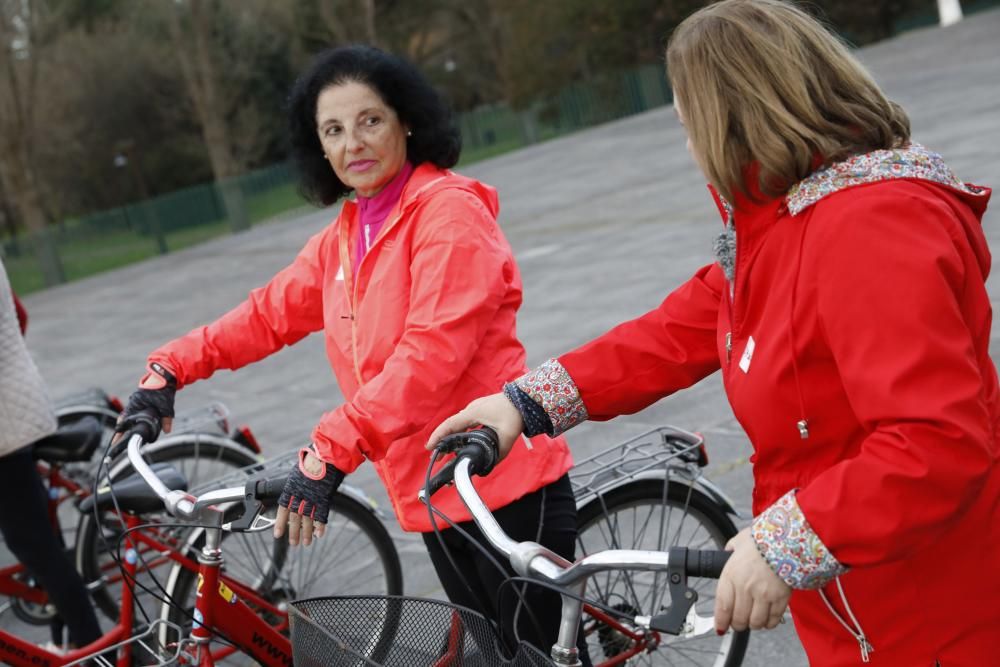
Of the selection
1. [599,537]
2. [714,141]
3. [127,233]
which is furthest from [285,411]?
[127,233]

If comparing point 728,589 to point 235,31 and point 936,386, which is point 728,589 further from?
point 235,31

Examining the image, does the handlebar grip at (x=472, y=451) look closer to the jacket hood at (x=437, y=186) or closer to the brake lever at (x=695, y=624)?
the brake lever at (x=695, y=624)

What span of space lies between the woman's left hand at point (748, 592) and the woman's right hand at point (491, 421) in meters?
0.62

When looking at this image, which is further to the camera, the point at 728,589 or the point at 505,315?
the point at 505,315

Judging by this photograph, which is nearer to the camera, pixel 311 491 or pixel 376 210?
pixel 311 491

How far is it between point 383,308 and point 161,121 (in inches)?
1327

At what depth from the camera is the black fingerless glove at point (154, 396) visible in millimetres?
3139

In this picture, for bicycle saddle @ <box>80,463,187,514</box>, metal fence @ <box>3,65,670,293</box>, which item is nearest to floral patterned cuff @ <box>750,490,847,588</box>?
bicycle saddle @ <box>80,463,187,514</box>

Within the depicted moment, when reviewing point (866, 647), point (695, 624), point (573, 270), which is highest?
point (695, 624)

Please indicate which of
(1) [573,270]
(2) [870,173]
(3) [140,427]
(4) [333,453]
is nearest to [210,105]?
(1) [573,270]

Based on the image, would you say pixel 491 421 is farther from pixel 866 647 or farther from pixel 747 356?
pixel 866 647

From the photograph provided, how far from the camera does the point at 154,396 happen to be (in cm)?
317

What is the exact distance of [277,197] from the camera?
91.4ft

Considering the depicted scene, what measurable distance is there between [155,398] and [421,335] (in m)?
0.95
